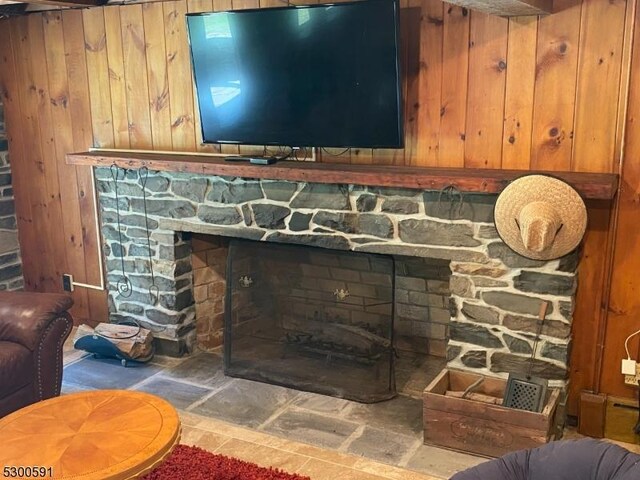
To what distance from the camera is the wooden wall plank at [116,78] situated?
13.0 ft

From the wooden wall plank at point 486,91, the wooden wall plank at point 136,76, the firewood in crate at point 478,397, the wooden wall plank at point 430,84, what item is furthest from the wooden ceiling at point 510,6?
the wooden wall plank at point 136,76

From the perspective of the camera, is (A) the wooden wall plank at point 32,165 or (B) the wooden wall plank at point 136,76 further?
(A) the wooden wall plank at point 32,165

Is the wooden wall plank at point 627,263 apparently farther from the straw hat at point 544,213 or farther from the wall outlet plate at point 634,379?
the straw hat at point 544,213

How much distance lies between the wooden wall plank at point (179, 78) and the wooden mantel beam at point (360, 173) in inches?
4.5

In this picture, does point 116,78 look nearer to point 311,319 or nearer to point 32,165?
point 32,165

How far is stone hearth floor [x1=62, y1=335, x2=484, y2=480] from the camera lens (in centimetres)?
299

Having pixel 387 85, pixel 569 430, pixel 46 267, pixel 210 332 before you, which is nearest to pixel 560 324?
pixel 569 430

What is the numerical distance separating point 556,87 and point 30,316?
258 cm

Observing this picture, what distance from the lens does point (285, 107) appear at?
3.38 metres

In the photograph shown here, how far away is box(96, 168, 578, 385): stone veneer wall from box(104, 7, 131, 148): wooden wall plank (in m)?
0.26

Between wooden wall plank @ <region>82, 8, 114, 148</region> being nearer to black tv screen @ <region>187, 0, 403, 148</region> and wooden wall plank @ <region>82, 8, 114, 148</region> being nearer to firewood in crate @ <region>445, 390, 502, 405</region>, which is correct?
black tv screen @ <region>187, 0, 403, 148</region>

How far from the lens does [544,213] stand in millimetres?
2750

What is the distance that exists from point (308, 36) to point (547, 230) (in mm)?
1391

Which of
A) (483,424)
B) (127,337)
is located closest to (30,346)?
(127,337)
